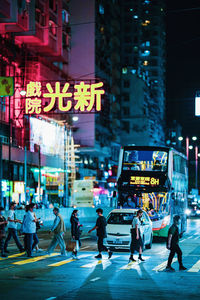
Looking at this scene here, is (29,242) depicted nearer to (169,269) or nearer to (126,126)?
(169,269)

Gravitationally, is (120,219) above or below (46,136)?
below

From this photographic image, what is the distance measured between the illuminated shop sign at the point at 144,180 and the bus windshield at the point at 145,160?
449 mm

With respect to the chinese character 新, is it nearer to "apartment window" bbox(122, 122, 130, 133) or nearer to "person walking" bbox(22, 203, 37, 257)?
"person walking" bbox(22, 203, 37, 257)

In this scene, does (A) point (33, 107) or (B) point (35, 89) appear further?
(A) point (33, 107)

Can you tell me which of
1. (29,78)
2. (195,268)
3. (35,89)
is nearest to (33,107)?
(35,89)

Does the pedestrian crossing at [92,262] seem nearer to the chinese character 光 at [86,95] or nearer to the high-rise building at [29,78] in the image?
the chinese character 光 at [86,95]

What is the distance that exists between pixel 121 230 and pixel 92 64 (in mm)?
61127

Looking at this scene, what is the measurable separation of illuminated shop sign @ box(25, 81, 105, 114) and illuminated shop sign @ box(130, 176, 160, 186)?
14.0m

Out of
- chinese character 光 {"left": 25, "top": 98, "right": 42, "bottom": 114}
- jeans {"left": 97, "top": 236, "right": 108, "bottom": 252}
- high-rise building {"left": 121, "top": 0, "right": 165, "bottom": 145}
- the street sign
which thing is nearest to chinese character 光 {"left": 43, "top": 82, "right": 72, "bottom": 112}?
chinese character 光 {"left": 25, "top": 98, "right": 42, "bottom": 114}

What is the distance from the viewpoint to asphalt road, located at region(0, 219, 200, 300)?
459 inches

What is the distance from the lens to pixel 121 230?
69.2 ft

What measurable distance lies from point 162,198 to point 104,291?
594 inches

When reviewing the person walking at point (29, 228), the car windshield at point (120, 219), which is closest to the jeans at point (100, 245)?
the person walking at point (29, 228)

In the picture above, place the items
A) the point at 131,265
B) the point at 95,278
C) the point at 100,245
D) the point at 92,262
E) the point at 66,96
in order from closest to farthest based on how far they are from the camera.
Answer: the point at 95,278
the point at 131,265
the point at 92,262
the point at 100,245
the point at 66,96
